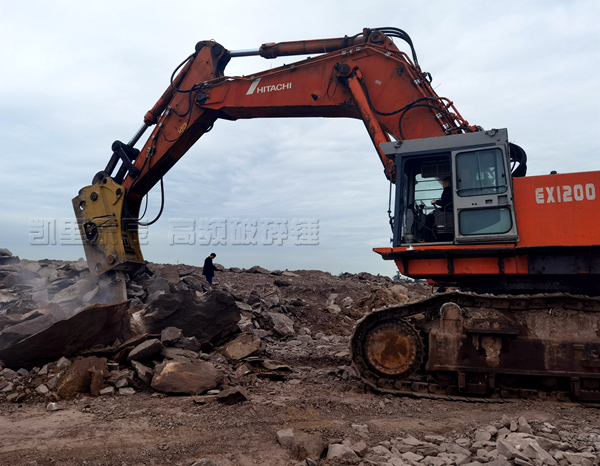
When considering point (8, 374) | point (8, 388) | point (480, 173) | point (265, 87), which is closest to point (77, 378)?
point (8, 388)

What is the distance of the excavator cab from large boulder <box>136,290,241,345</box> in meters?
3.71

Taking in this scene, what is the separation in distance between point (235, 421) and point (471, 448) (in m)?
2.28

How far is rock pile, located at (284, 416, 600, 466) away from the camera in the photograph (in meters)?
3.46

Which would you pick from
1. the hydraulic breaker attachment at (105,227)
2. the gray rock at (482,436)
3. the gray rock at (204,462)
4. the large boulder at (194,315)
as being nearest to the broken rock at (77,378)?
the large boulder at (194,315)

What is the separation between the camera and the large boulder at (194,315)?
7.77m

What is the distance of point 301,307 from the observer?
12.1m

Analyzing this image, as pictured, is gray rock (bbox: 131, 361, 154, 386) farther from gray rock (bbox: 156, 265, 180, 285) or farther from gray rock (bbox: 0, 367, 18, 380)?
gray rock (bbox: 156, 265, 180, 285)

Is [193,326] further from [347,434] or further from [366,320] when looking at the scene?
[347,434]

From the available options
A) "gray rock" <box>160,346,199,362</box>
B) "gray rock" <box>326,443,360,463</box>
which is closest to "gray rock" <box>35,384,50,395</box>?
"gray rock" <box>160,346,199,362</box>

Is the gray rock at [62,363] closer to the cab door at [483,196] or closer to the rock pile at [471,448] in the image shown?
the rock pile at [471,448]

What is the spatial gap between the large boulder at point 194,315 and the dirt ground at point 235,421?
1889mm

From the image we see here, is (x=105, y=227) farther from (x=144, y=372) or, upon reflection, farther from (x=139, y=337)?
(x=144, y=372)

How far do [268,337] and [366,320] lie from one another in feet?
13.8

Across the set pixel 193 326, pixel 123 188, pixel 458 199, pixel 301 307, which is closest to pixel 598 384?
pixel 458 199
